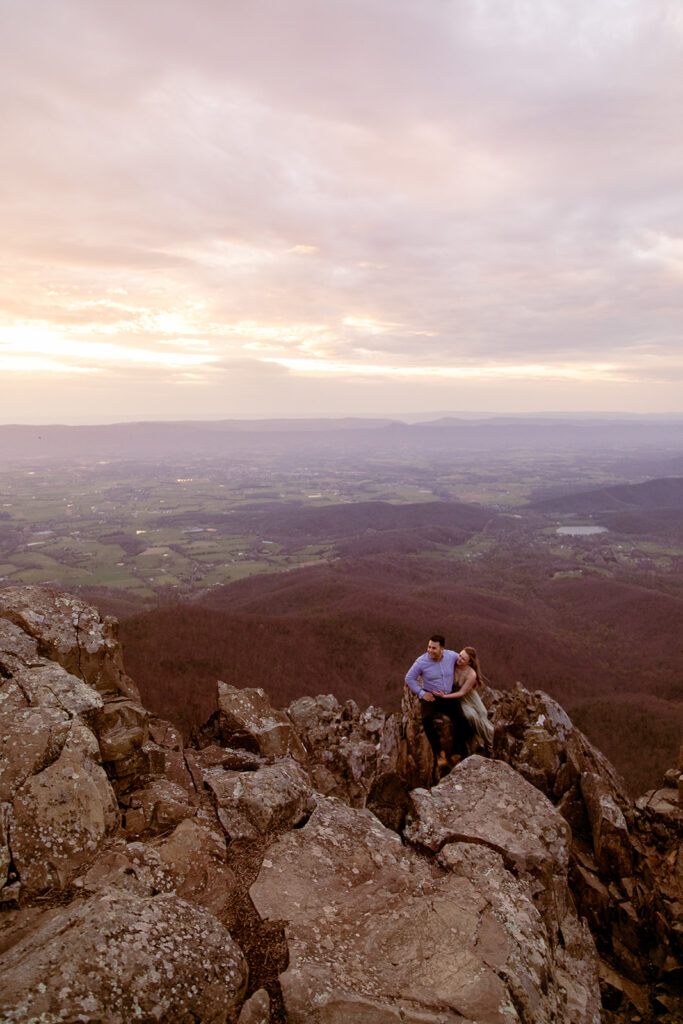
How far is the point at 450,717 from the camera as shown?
15219 mm

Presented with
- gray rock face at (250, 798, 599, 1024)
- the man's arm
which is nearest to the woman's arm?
the man's arm

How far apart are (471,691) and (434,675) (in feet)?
5.77

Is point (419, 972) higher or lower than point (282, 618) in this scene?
higher

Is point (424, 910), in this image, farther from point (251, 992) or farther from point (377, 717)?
point (377, 717)

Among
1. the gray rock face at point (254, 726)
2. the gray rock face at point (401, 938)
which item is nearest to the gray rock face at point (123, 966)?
the gray rock face at point (401, 938)

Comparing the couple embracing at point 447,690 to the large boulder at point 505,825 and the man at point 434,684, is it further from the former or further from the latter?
the large boulder at point 505,825

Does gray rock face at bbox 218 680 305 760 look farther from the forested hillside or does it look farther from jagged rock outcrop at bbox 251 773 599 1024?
the forested hillside

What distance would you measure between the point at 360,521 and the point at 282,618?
13267cm

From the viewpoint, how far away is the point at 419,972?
806cm

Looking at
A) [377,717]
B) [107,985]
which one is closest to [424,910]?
[107,985]

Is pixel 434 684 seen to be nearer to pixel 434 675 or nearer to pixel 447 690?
pixel 434 675

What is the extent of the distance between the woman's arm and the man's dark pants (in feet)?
0.66

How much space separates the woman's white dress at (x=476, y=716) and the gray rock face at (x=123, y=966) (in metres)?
9.06

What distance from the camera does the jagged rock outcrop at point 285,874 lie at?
283 inches
